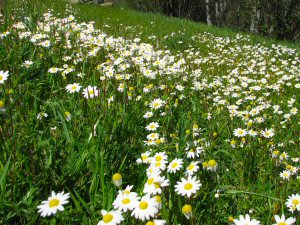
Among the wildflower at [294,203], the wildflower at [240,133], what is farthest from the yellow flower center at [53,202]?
the wildflower at [240,133]

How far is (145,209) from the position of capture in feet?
4.20

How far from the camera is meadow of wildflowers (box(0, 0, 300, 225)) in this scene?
1.57 metres

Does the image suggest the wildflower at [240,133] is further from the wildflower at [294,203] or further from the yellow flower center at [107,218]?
the yellow flower center at [107,218]

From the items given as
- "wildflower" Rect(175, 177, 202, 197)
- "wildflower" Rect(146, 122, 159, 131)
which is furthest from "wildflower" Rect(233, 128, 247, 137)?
"wildflower" Rect(175, 177, 202, 197)

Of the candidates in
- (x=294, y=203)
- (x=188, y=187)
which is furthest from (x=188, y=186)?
(x=294, y=203)

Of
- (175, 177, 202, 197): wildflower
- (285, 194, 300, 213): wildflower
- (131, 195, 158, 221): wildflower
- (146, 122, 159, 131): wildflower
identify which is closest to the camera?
(131, 195, 158, 221): wildflower

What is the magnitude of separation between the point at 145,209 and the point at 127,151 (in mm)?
1042

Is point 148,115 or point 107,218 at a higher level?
point 107,218

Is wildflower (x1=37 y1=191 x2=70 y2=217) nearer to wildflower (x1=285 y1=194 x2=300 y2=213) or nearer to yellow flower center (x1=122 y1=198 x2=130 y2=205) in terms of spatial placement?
yellow flower center (x1=122 y1=198 x2=130 y2=205)

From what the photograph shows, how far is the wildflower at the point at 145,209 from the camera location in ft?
4.10

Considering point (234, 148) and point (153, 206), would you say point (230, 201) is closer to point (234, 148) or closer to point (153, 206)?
point (234, 148)

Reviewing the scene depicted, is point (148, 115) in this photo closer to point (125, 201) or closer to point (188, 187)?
point (188, 187)

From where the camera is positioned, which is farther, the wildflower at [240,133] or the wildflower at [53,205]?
the wildflower at [240,133]

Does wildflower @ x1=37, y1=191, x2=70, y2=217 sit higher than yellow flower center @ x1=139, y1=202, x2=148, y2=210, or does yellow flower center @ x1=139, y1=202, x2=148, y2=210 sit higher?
yellow flower center @ x1=139, y1=202, x2=148, y2=210
